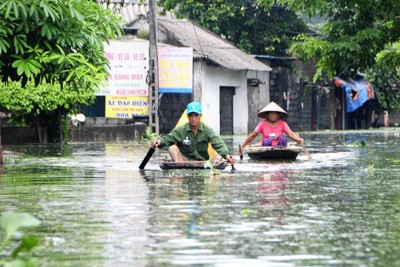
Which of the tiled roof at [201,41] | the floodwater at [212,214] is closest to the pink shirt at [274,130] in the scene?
the floodwater at [212,214]

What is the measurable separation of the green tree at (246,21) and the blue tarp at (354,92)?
412 cm

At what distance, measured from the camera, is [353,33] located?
2247cm

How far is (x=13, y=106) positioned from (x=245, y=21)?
59.9ft

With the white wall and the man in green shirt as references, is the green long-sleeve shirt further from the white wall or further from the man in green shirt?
the white wall

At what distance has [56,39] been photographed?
1681cm

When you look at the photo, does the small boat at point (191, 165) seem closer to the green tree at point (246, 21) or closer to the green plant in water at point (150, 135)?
the green plant in water at point (150, 135)

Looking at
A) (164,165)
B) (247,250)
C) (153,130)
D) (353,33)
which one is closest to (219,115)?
(153,130)

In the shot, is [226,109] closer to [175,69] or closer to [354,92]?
[175,69]

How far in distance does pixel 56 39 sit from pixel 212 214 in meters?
7.34

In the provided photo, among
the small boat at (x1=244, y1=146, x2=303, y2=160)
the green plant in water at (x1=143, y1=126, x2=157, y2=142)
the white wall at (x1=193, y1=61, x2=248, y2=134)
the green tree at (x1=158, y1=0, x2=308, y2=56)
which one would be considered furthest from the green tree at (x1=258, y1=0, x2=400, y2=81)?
the green tree at (x1=158, y1=0, x2=308, y2=56)

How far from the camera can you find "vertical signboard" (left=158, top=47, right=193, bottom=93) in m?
36.8

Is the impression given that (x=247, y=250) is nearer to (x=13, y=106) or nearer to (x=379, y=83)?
(x=13, y=106)

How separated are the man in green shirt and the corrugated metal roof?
21470 mm

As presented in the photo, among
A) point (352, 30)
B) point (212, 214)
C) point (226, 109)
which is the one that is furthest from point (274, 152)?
point (226, 109)
